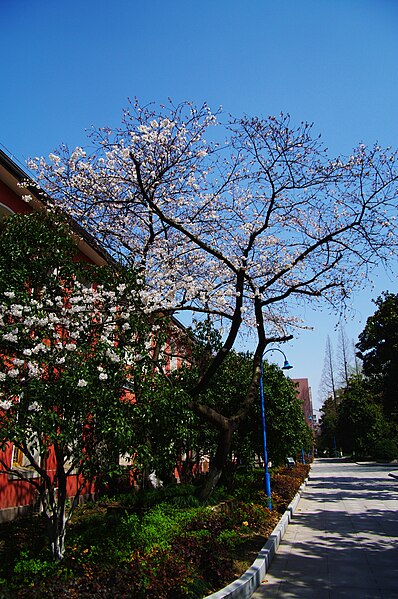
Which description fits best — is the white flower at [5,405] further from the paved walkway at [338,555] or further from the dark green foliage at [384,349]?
the dark green foliage at [384,349]

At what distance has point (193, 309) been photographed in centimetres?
924

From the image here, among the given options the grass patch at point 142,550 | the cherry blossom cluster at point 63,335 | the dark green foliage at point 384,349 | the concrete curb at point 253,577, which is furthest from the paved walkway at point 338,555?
the dark green foliage at point 384,349

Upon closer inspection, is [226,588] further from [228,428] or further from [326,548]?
[228,428]

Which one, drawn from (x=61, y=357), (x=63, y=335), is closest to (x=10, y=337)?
(x=61, y=357)

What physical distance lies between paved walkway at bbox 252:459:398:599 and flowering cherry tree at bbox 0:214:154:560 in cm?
275

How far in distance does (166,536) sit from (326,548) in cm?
324

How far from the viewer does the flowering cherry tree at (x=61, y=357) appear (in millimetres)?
5000

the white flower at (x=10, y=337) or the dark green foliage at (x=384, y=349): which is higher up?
the dark green foliage at (x=384, y=349)

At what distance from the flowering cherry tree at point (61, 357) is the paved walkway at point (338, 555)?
9.01 feet

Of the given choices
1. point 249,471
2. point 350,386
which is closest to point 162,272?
point 249,471

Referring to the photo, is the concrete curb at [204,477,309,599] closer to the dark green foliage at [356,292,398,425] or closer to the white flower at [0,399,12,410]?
the white flower at [0,399,12,410]

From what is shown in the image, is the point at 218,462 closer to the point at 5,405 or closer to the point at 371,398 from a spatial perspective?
the point at 5,405

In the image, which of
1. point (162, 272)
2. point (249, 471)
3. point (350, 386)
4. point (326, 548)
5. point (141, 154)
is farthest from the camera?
point (350, 386)

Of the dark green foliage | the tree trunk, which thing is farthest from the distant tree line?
the tree trunk
